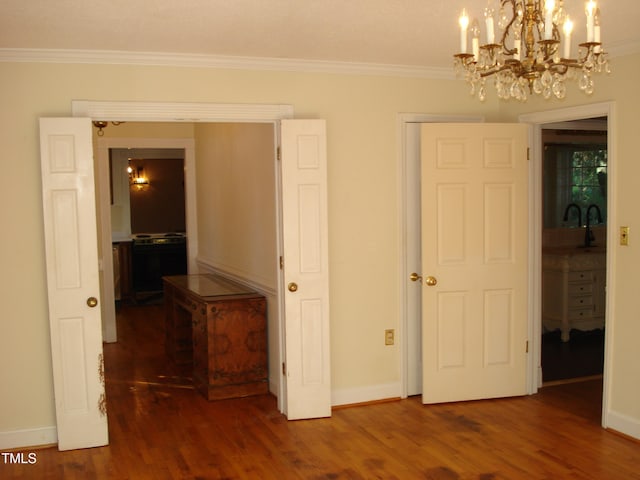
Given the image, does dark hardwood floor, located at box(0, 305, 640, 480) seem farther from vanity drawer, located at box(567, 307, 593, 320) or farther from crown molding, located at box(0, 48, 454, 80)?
A: crown molding, located at box(0, 48, 454, 80)

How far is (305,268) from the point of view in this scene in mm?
4574

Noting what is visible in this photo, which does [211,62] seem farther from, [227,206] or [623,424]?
[623,424]

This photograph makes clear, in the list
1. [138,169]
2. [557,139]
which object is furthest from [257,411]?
[138,169]

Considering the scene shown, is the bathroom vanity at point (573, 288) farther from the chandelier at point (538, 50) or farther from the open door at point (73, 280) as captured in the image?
the open door at point (73, 280)

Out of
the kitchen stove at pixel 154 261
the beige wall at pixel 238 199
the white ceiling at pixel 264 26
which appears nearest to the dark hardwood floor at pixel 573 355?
the beige wall at pixel 238 199

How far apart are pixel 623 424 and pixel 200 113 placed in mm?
3439

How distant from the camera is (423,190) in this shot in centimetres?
479

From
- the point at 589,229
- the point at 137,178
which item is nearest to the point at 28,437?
the point at 589,229

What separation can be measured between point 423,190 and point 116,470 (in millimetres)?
2755

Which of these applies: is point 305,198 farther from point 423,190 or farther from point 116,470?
point 116,470

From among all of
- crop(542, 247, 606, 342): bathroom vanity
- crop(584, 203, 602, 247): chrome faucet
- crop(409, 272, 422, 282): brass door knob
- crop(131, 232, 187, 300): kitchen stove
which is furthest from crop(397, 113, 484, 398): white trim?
crop(131, 232, 187, 300): kitchen stove

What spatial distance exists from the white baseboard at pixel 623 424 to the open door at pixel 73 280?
328 centimetres

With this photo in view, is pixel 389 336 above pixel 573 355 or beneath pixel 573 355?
above

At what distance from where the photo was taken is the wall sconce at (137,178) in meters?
10.9
